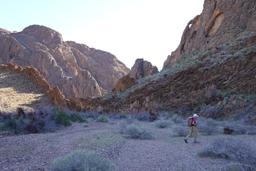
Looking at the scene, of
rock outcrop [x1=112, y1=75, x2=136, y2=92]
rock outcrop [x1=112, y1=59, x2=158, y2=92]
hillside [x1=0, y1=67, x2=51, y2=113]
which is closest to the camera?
hillside [x1=0, y1=67, x2=51, y2=113]

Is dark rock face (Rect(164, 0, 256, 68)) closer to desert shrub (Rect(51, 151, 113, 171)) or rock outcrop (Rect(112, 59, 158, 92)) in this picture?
rock outcrop (Rect(112, 59, 158, 92))

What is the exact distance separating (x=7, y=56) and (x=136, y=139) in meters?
90.9

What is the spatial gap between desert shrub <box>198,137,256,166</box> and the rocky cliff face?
3338 inches

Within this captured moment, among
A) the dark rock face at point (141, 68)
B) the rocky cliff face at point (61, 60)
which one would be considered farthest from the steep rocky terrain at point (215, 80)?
the rocky cliff face at point (61, 60)

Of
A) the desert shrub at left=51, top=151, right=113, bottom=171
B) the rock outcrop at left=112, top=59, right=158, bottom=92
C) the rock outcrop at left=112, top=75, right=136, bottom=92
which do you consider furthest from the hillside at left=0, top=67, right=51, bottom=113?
the desert shrub at left=51, top=151, right=113, bottom=171

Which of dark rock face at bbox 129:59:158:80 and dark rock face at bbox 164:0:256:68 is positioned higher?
dark rock face at bbox 164:0:256:68

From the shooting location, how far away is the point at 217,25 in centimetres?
6431

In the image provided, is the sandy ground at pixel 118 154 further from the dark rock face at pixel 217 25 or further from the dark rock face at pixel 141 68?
the dark rock face at pixel 141 68

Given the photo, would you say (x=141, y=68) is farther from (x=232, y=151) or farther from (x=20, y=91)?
(x=232, y=151)

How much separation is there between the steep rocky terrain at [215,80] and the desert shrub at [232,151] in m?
16.2

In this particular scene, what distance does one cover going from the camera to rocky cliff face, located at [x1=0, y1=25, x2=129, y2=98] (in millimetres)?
105438

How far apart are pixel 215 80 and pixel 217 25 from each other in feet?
77.3

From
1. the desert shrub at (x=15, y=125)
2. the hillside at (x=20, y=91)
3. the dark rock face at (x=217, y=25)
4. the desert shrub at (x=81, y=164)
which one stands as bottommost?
the desert shrub at (x=81, y=164)

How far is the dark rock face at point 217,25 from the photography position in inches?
2280
